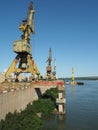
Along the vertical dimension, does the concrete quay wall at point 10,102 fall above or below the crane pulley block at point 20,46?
below

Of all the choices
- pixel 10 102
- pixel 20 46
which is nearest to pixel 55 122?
pixel 10 102

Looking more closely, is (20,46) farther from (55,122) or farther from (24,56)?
(55,122)

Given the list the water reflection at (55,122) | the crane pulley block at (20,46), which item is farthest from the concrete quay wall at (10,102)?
the crane pulley block at (20,46)

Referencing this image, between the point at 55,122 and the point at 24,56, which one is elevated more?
the point at 24,56

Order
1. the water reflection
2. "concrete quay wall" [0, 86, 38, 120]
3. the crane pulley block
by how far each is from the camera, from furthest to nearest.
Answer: the crane pulley block < the water reflection < "concrete quay wall" [0, 86, 38, 120]

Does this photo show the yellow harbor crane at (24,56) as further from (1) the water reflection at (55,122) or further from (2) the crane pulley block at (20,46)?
(1) the water reflection at (55,122)

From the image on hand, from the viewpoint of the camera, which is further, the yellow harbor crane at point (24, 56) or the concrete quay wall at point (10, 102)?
the yellow harbor crane at point (24, 56)

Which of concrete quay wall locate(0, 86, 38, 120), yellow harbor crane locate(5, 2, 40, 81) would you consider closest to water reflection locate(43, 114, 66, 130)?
concrete quay wall locate(0, 86, 38, 120)

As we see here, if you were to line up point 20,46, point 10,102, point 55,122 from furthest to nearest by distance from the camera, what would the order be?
point 20,46, point 55,122, point 10,102

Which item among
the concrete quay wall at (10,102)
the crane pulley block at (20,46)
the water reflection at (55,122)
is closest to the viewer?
the concrete quay wall at (10,102)

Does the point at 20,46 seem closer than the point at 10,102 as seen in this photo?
No

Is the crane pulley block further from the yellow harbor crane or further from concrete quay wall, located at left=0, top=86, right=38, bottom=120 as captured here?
concrete quay wall, located at left=0, top=86, right=38, bottom=120

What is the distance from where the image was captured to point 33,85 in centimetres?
5231

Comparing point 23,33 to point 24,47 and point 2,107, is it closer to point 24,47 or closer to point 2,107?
point 24,47
